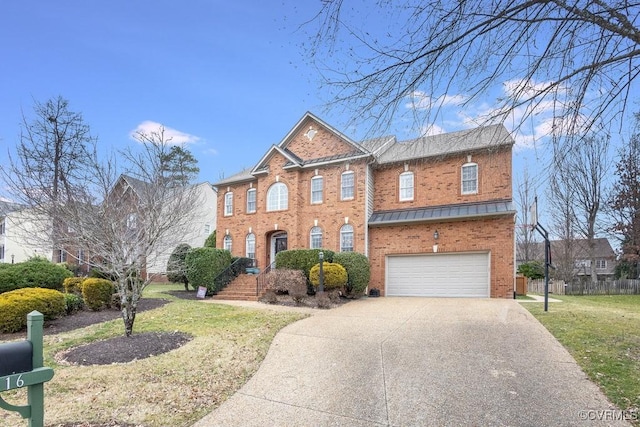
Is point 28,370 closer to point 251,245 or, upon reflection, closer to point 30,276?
point 30,276

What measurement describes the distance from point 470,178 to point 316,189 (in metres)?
7.53

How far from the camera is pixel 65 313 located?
1123 cm

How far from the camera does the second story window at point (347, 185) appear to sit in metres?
18.8

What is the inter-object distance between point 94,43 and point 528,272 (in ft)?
93.0

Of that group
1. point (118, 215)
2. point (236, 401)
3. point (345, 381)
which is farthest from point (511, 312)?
point (118, 215)

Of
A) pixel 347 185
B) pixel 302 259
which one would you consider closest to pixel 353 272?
pixel 302 259

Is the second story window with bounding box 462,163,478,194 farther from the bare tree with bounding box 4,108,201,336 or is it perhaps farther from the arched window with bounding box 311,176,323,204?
the bare tree with bounding box 4,108,201,336

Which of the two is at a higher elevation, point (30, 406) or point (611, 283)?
point (30, 406)

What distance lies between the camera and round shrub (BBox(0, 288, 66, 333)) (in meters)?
9.06

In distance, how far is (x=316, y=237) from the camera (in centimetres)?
1966

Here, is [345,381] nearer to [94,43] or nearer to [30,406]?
[30,406]

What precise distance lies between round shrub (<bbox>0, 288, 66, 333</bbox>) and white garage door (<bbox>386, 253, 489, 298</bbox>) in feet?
42.8

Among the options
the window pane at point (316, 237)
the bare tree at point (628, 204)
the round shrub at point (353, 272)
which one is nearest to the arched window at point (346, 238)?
the window pane at point (316, 237)

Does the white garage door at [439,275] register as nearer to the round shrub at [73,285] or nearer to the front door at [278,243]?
the front door at [278,243]
